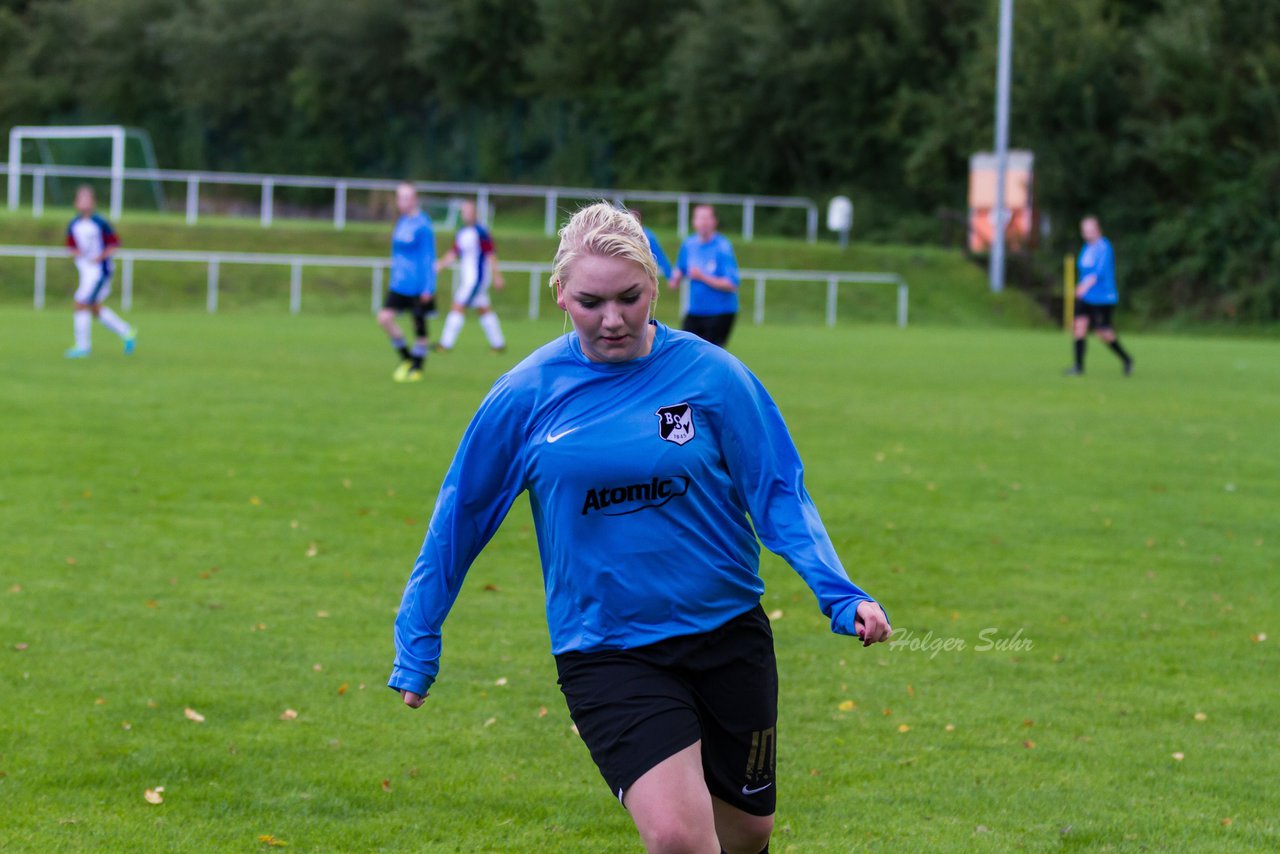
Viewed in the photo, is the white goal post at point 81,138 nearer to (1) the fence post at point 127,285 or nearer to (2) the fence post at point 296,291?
(1) the fence post at point 127,285

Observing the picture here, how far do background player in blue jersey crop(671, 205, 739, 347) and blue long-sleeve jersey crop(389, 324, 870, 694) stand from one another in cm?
1376

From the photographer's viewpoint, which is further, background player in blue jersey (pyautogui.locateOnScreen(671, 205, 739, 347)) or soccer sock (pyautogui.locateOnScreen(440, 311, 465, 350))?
soccer sock (pyautogui.locateOnScreen(440, 311, 465, 350))

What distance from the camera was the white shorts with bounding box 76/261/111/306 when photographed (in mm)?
19891

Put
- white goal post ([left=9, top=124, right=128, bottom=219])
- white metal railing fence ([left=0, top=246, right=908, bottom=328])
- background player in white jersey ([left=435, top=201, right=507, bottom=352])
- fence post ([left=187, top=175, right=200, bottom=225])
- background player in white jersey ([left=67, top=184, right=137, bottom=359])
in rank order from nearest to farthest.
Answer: background player in white jersey ([left=67, top=184, right=137, bottom=359]) → background player in white jersey ([left=435, top=201, right=507, bottom=352]) → white metal railing fence ([left=0, top=246, right=908, bottom=328]) → fence post ([left=187, top=175, right=200, bottom=225]) → white goal post ([left=9, top=124, right=128, bottom=219])

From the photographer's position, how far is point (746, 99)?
51.1m

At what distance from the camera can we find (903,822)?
4922 mm

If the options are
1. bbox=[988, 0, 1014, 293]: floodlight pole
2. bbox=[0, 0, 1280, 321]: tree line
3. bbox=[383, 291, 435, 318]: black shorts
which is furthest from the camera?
bbox=[0, 0, 1280, 321]: tree line

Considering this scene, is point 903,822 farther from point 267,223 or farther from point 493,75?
point 493,75

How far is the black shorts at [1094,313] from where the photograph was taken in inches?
832

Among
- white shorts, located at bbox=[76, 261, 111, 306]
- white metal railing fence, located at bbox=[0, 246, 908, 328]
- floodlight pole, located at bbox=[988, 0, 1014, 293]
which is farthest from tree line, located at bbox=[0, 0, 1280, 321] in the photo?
white shorts, located at bbox=[76, 261, 111, 306]

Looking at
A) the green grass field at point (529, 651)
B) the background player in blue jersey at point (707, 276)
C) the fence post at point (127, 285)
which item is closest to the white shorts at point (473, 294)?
the background player in blue jersey at point (707, 276)

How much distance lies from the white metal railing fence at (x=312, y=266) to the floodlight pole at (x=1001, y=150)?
237 cm

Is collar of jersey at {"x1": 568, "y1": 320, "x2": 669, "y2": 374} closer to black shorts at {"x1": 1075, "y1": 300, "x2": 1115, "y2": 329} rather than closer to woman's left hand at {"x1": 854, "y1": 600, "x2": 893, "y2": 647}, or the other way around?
woman's left hand at {"x1": 854, "y1": 600, "x2": 893, "y2": 647}

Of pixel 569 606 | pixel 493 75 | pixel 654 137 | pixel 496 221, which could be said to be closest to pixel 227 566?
pixel 569 606
